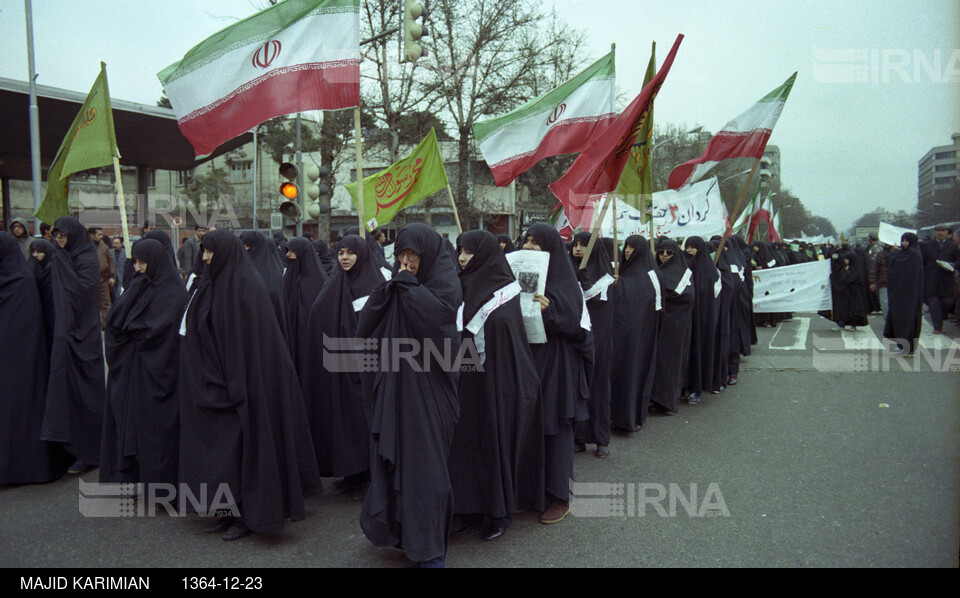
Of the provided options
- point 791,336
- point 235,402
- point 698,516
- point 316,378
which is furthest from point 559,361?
point 791,336

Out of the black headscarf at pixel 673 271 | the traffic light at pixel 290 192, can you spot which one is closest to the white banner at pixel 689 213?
the black headscarf at pixel 673 271

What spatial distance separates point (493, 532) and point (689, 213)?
964 cm

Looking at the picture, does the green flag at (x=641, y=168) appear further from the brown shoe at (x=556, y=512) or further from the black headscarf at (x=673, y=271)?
the brown shoe at (x=556, y=512)

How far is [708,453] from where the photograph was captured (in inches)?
216

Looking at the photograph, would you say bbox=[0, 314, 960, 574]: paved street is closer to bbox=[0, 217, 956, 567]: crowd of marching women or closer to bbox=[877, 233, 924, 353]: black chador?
bbox=[0, 217, 956, 567]: crowd of marching women

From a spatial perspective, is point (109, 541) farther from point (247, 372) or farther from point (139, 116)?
point (139, 116)

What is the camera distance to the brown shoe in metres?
4.17

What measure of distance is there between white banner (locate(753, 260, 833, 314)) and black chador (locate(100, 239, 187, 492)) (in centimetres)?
1146

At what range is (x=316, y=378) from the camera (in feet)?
16.1

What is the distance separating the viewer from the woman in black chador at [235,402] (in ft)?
12.6

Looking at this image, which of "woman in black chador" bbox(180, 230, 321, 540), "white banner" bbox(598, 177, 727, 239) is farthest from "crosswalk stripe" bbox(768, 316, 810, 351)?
"woman in black chador" bbox(180, 230, 321, 540)

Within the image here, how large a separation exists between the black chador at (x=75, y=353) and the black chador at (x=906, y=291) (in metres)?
11.3

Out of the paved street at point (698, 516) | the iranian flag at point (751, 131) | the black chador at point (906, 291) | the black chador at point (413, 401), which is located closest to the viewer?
the black chador at point (413, 401)
